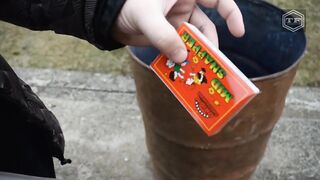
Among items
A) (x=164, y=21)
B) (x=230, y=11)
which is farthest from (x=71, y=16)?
(x=230, y=11)

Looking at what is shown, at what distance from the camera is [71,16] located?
836mm

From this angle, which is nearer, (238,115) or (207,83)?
(207,83)

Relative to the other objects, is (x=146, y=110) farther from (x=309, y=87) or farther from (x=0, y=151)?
(x=309, y=87)

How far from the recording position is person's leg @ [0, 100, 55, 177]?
94 cm

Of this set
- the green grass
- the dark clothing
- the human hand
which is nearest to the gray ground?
the green grass

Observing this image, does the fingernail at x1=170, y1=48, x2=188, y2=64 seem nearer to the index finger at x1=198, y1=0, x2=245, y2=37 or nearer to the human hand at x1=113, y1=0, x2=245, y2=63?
the human hand at x1=113, y1=0, x2=245, y2=63

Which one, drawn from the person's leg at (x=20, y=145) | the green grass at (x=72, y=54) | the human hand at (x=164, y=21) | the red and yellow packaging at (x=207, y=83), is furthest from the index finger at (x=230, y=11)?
the green grass at (x=72, y=54)

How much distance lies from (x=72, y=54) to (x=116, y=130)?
2.35ft

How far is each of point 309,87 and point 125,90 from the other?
971 mm

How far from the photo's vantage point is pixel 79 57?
261 centimetres

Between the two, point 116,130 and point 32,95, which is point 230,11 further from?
point 116,130

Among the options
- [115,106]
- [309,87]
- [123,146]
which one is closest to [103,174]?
[123,146]

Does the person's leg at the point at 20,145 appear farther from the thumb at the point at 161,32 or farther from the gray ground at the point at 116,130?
the gray ground at the point at 116,130

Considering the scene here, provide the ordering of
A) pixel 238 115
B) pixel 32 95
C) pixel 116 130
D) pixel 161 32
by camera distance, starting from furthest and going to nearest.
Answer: pixel 116 130 → pixel 238 115 → pixel 32 95 → pixel 161 32
